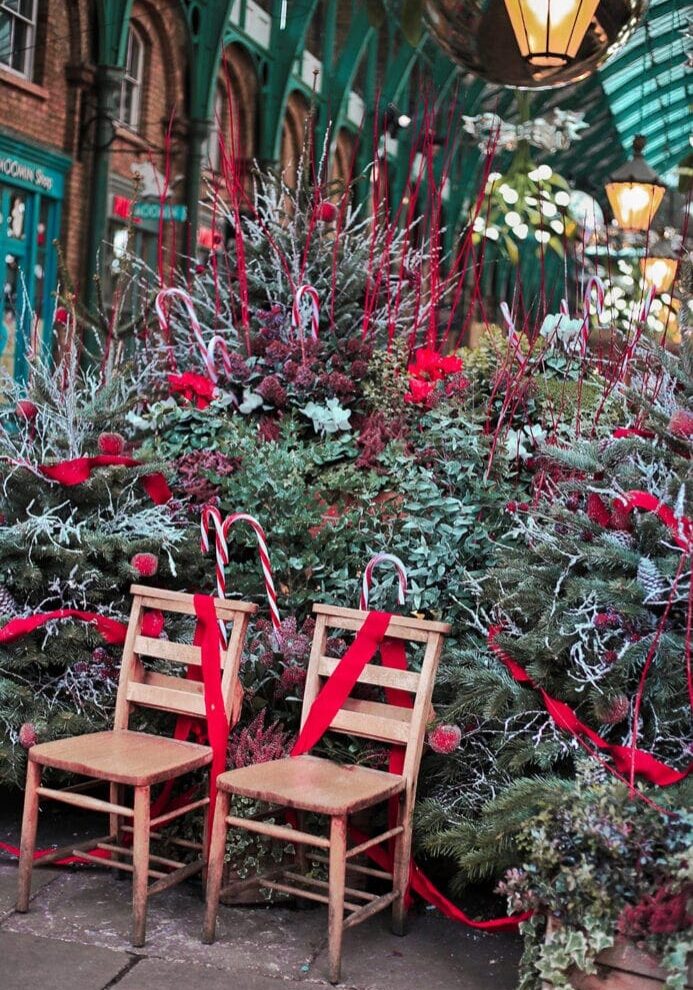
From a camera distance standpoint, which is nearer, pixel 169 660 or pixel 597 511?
pixel 597 511

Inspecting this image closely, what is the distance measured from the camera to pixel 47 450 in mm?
4402

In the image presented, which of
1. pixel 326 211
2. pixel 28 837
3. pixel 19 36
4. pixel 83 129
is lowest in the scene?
pixel 28 837

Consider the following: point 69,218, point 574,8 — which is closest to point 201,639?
point 574,8

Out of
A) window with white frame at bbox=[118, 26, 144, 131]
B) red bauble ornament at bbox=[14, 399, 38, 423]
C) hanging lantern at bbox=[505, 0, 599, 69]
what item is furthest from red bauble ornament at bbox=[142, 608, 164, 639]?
window with white frame at bbox=[118, 26, 144, 131]

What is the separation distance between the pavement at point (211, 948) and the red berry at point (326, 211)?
8.96 feet

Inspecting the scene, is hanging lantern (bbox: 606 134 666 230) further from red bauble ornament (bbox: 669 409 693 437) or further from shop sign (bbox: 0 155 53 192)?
shop sign (bbox: 0 155 53 192)

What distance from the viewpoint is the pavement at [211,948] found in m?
3.20

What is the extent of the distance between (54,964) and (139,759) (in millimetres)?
562

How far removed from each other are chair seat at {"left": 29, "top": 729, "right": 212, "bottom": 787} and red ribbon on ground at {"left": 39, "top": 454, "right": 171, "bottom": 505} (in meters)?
0.90

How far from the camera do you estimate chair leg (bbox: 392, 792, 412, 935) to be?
11.5ft

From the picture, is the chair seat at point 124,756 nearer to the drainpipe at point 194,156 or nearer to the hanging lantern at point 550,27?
the hanging lantern at point 550,27

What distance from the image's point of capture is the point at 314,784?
3.32 m

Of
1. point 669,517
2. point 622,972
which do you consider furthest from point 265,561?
point 622,972

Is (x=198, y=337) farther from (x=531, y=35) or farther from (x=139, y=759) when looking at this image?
(x=139, y=759)
